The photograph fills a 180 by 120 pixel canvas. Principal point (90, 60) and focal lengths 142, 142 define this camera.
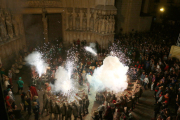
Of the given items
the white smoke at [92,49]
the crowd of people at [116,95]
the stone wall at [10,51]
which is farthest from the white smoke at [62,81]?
the white smoke at [92,49]

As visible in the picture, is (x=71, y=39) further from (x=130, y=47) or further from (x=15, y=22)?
(x=130, y=47)

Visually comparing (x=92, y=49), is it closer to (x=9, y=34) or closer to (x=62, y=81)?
(x=62, y=81)

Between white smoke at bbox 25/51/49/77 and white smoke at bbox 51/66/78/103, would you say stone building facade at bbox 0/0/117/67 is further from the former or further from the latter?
white smoke at bbox 51/66/78/103

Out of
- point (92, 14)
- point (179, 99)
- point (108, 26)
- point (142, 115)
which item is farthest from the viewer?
point (92, 14)

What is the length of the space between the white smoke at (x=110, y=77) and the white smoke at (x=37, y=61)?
450 cm

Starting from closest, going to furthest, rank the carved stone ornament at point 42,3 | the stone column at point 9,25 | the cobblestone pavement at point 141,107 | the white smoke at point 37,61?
the cobblestone pavement at point 141,107 < the white smoke at point 37,61 < the stone column at point 9,25 < the carved stone ornament at point 42,3

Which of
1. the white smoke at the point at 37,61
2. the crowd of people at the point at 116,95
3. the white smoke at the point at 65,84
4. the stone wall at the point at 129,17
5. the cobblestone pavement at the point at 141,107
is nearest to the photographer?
the crowd of people at the point at 116,95

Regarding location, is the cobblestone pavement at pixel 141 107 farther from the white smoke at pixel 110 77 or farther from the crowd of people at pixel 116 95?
the white smoke at pixel 110 77

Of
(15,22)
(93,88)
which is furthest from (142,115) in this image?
(15,22)

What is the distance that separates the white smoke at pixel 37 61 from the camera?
12.8 m

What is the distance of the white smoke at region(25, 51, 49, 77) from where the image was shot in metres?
12.8

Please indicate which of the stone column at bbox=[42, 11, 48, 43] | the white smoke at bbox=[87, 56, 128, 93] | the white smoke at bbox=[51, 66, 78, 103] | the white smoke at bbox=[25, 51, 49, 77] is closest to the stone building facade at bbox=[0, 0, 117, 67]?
the stone column at bbox=[42, 11, 48, 43]

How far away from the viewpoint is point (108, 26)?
17.3 m

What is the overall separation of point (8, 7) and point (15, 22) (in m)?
1.57
